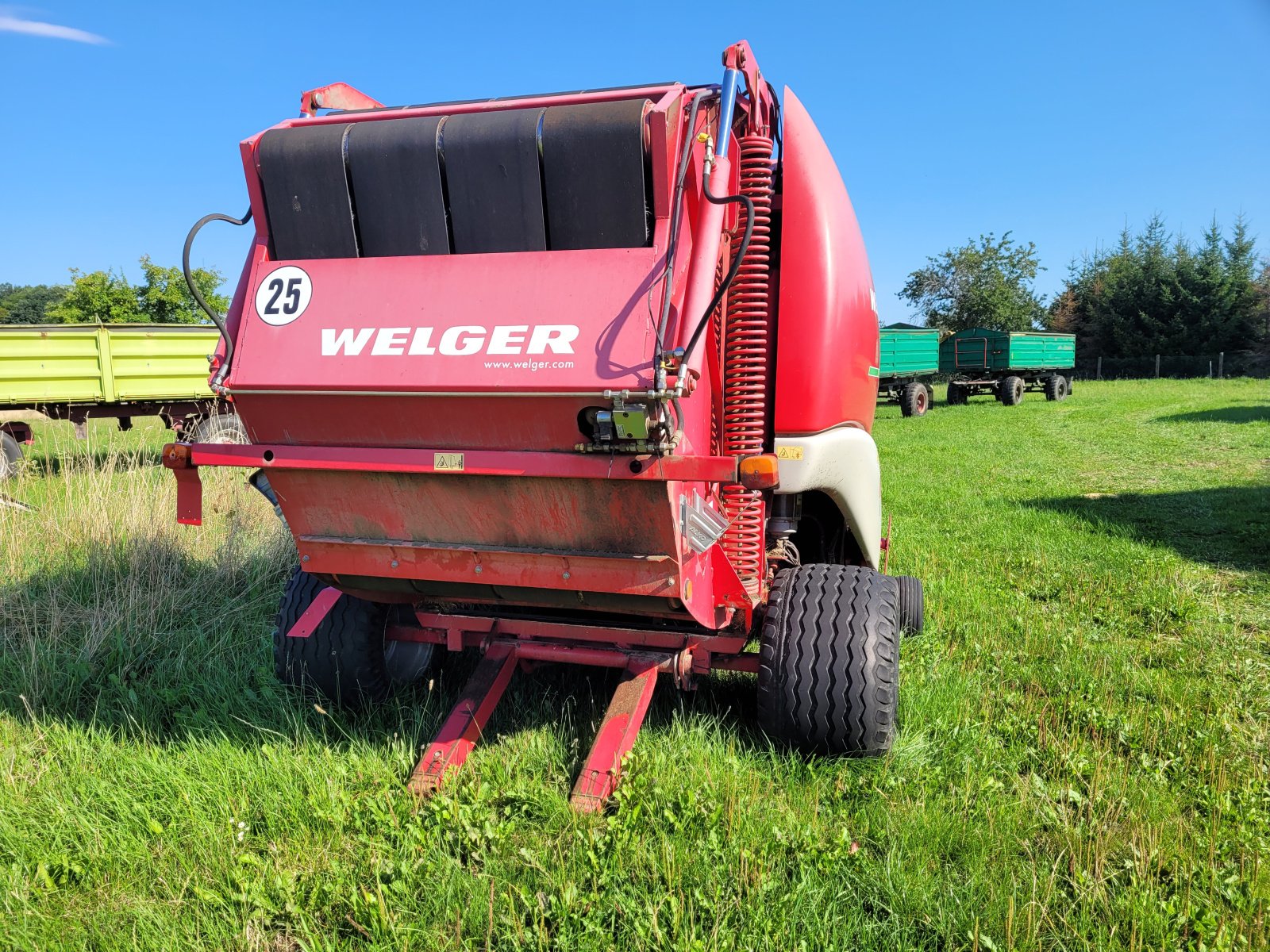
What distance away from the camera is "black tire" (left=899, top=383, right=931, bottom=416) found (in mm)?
23062

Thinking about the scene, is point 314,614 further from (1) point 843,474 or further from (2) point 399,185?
(1) point 843,474

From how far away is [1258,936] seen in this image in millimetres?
2330

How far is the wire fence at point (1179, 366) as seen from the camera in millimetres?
35906

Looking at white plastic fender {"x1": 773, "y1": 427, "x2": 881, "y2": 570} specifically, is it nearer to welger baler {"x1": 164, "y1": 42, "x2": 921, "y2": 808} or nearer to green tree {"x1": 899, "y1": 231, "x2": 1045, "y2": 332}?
welger baler {"x1": 164, "y1": 42, "x2": 921, "y2": 808}

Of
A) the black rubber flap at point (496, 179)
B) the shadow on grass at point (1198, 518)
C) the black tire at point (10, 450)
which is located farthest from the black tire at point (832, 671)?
the black tire at point (10, 450)

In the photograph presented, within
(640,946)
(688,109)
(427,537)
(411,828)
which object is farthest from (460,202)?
(640,946)

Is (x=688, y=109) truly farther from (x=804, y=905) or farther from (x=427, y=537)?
(x=804, y=905)

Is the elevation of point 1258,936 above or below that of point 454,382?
below

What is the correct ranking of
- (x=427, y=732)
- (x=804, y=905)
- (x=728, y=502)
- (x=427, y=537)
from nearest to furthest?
(x=804, y=905)
(x=427, y=537)
(x=728, y=502)
(x=427, y=732)

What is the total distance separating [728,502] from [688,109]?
1.42 meters

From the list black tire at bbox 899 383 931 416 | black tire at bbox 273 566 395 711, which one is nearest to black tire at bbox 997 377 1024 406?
black tire at bbox 899 383 931 416

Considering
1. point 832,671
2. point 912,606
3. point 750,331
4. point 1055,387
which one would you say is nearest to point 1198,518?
point 912,606

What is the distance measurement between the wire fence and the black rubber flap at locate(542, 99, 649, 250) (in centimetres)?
4112

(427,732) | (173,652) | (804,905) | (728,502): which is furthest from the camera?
(173,652)
